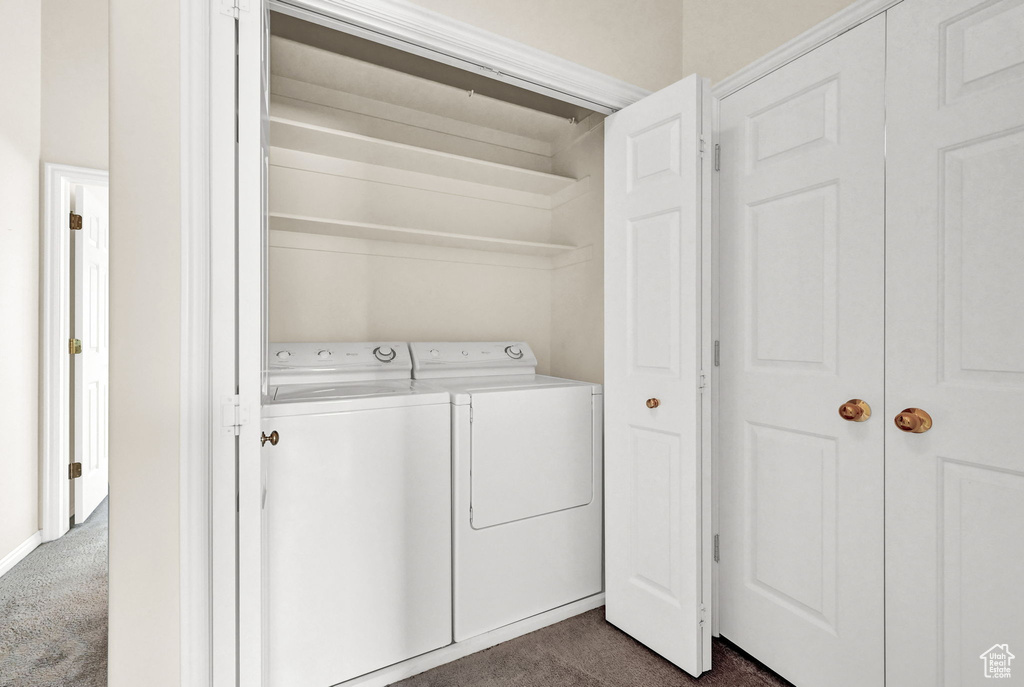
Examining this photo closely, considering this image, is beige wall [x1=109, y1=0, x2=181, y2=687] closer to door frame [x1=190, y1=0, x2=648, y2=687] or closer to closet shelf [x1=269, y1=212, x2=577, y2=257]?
door frame [x1=190, y1=0, x2=648, y2=687]

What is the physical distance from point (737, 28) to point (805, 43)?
1.28 feet

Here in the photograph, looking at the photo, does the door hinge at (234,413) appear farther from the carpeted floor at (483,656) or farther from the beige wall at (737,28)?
the beige wall at (737,28)

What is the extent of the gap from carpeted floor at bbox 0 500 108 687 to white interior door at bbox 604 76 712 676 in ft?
6.21

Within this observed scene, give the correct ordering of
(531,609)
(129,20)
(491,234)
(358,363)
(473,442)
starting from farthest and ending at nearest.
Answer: (491,234) < (358,363) < (531,609) < (473,442) < (129,20)

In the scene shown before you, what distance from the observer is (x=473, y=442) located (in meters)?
1.79

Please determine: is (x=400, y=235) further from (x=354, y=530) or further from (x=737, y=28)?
(x=737, y=28)

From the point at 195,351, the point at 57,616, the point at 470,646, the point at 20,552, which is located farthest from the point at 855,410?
the point at 20,552

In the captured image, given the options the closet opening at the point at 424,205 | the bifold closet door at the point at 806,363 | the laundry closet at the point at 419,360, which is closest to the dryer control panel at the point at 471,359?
the laundry closet at the point at 419,360

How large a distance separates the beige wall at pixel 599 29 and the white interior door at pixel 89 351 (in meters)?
2.58

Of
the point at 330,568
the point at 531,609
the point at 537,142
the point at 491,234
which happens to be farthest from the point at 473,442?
the point at 537,142

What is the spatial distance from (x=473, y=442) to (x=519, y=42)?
1.43m

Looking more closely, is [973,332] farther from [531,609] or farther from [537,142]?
[537,142]

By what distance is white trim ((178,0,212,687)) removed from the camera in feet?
3.66

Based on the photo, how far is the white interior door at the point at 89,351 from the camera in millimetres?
2754
